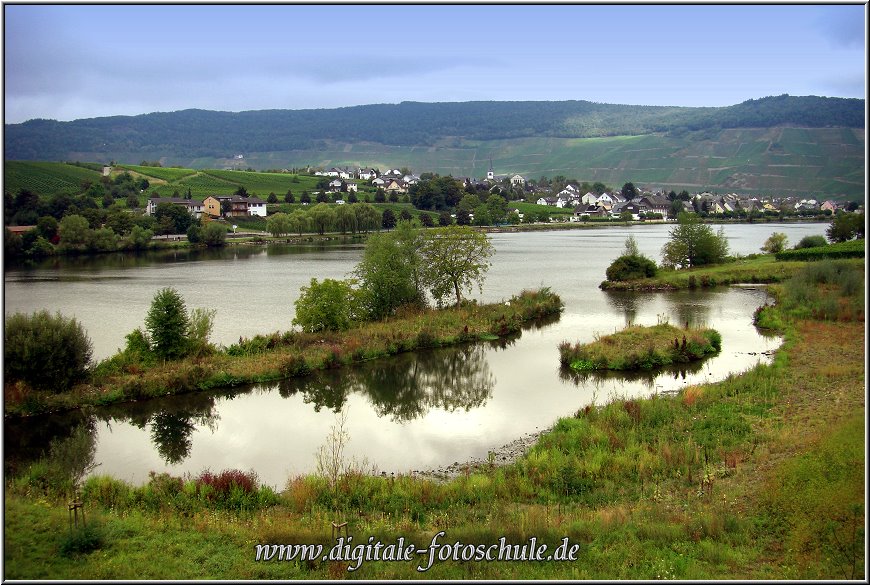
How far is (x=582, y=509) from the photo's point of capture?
10484 millimetres

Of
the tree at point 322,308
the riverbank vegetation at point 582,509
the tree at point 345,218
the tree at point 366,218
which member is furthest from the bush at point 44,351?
the tree at point 366,218

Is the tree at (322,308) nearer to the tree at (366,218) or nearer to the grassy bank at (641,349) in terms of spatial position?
the grassy bank at (641,349)

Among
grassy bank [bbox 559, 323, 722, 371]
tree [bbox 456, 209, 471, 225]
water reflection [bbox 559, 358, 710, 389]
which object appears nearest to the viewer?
water reflection [bbox 559, 358, 710, 389]

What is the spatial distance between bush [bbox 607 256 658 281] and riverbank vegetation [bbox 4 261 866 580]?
24.6m


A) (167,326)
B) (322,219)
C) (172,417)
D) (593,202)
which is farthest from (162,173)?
(172,417)

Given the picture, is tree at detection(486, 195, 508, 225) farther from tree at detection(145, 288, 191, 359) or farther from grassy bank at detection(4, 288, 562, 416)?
tree at detection(145, 288, 191, 359)

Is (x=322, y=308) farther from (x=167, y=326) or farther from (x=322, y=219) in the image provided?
(x=322, y=219)

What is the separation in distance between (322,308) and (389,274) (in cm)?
401

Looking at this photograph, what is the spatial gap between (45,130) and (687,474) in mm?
213493

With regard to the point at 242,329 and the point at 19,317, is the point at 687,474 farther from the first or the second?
the point at 242,329

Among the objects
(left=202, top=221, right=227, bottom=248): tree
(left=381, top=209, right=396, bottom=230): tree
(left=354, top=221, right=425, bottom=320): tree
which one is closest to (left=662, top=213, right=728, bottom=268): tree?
(left=354, top=221, right=425, bottom=320): tree

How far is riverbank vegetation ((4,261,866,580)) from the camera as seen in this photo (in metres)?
8.12

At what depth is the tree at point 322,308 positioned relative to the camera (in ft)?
80.7

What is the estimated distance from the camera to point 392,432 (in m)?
16.6
